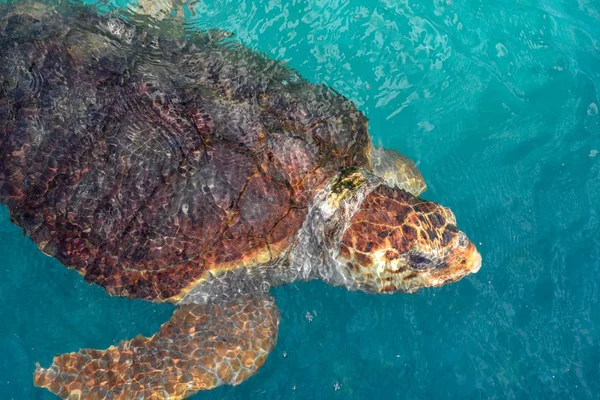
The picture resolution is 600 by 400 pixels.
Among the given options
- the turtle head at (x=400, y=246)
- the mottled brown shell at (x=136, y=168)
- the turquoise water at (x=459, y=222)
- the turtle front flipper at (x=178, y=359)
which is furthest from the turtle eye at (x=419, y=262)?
the turtle front flipper at (x=178, y=359)

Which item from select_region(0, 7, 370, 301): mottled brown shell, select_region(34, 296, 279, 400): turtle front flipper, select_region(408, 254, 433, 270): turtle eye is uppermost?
select_region(408, 254, 433, 270): turtle eye

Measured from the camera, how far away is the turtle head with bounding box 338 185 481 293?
3734 mm

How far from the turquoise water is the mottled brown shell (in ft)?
3.57

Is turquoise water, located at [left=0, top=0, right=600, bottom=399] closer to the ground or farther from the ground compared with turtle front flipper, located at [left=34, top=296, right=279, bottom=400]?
farther from the ground

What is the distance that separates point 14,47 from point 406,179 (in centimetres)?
419

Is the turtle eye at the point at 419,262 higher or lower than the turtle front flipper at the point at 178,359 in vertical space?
higher

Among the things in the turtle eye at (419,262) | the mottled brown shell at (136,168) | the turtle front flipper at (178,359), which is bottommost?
the turtle front flipper at (178,359)

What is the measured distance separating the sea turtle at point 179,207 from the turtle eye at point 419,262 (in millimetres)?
14

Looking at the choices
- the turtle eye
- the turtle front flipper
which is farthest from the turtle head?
the turtle front flipper

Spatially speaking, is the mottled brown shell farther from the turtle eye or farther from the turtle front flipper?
the turtle eye

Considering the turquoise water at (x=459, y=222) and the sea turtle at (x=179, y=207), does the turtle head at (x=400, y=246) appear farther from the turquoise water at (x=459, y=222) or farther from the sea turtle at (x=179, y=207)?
the turquoise water at (x=459, y=222)

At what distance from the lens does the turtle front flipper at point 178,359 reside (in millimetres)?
3814

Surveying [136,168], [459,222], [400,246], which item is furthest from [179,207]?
[459,222]

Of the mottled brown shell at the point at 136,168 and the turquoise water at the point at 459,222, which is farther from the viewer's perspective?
the turquoise water at the point at 459,222
